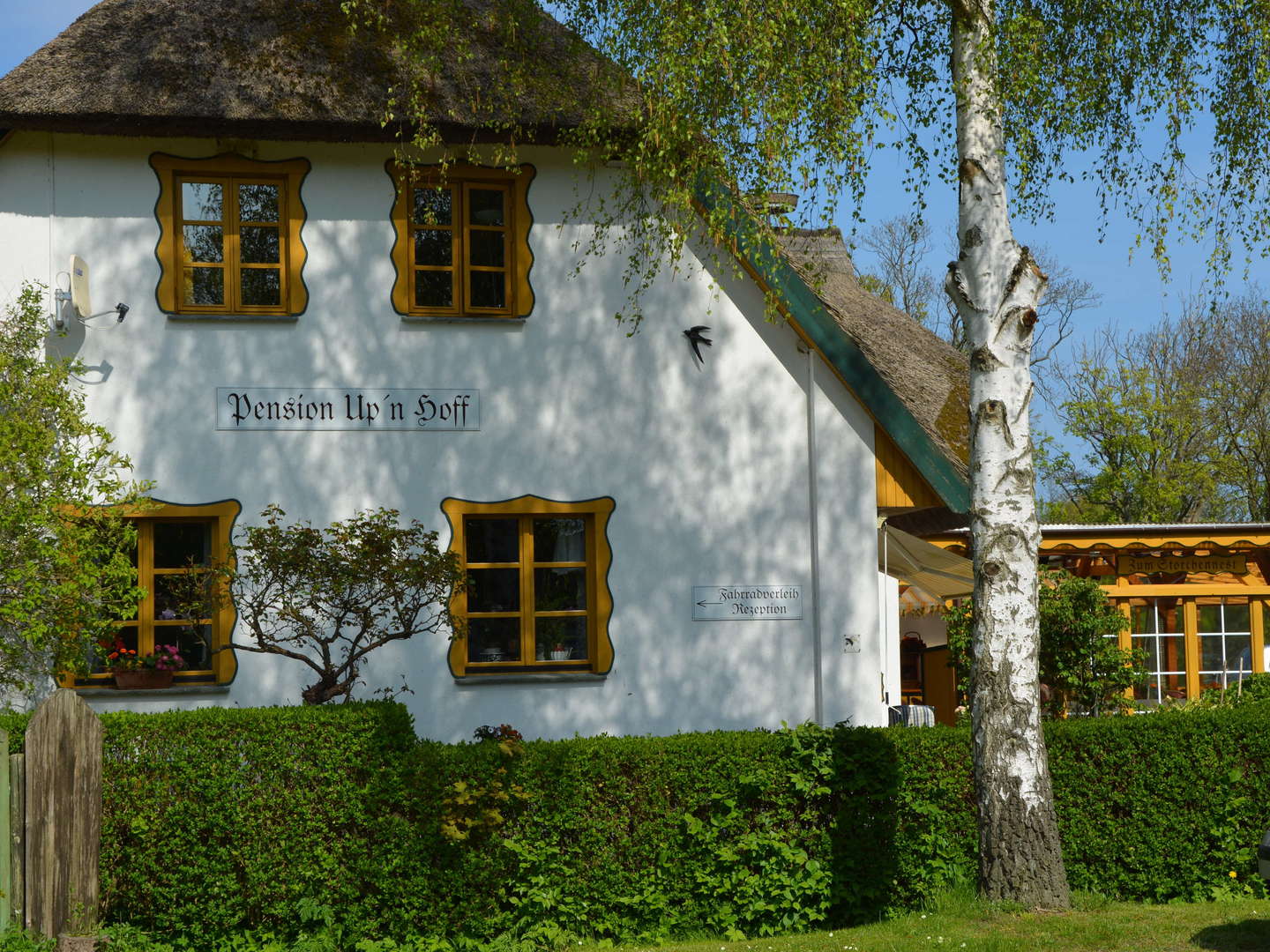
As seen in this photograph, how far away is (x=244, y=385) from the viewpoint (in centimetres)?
1231

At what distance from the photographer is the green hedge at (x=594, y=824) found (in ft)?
29.6

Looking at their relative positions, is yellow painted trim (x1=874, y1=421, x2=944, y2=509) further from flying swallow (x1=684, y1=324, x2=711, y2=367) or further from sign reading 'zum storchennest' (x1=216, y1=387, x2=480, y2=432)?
sign reading 'zum storchennest' (x1=216, y1=387, x2=480, y2=432)

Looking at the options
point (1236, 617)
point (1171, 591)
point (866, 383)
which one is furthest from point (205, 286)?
point (1236, 617)

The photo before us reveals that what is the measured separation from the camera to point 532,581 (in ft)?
41.9

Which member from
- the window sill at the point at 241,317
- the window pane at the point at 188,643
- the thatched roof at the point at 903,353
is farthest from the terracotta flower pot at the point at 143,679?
the thatched roof at the point at 903,353

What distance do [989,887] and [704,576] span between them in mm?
4668

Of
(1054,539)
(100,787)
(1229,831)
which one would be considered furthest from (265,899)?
(1054,539)

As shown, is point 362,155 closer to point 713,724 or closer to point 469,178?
point 469,178

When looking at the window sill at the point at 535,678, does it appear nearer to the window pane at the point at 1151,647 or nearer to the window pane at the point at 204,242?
the window pane at the point at 204,242

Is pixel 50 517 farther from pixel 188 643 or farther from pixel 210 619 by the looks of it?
pixel 188 643

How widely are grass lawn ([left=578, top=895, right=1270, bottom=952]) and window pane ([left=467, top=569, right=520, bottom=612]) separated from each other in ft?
14.1

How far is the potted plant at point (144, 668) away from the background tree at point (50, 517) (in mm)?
253

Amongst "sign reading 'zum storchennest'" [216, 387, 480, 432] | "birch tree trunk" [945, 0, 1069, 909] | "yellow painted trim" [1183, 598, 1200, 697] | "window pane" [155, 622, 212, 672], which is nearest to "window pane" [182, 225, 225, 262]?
"sign reading 'zum storchennest'" [216, 387, 480, 432]

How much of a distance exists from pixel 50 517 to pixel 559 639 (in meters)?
4.51
